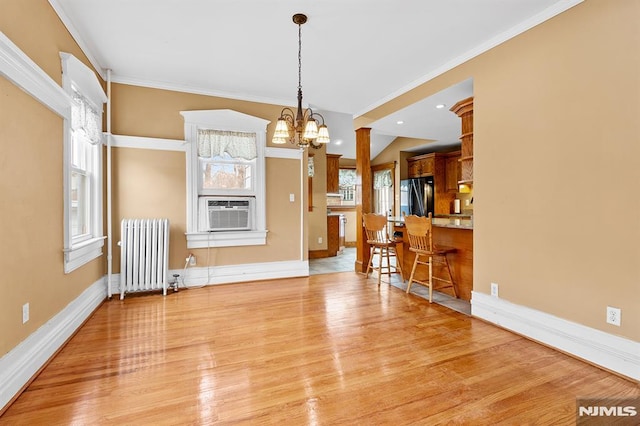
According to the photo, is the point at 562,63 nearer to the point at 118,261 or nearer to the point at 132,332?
the point at 132,332

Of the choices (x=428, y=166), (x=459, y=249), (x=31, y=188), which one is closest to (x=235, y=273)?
(x=31, y=188)

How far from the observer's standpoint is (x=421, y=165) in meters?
7.49

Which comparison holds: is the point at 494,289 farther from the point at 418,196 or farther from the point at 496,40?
the point at 418,196

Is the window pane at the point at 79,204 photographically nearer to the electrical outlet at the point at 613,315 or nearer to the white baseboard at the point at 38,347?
the white baseboard at the point at 38,347

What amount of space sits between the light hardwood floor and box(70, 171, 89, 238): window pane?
88 cm

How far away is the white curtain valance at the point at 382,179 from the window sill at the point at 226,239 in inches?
193

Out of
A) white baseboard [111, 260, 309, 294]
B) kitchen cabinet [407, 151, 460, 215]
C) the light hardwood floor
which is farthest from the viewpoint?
kitchen cabinet [407, 151, 460, 215]

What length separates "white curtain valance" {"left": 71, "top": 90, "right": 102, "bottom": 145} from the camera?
273 cm

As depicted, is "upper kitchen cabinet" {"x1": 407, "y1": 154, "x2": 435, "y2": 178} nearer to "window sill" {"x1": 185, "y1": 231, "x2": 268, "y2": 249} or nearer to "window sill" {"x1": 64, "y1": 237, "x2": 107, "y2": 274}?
"window sill" {"x1": 185, "y1": 231, "x2": 268, "y2": 249}

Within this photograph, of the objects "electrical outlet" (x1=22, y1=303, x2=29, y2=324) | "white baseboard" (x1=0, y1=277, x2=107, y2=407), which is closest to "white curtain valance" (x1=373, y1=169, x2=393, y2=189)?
"white baseboard" (x1=0, y1=277, x2=107, y2=407)

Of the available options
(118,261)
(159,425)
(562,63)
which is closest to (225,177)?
(118,261)

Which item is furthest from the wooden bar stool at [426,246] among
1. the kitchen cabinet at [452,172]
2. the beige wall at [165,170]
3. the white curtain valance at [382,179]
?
the white curtain valance at [382,179]

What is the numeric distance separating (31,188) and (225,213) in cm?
229

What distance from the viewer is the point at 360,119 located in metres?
5.07
